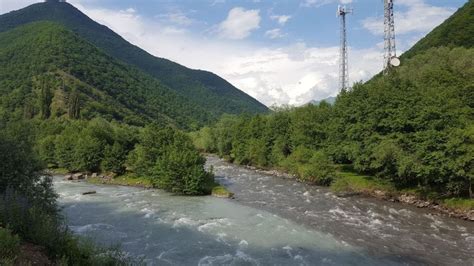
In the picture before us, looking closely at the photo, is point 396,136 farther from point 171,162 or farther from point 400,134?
point 171,162

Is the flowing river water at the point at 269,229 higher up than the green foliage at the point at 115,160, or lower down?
lower down

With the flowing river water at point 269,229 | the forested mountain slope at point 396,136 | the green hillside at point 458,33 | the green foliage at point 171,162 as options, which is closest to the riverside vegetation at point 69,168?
the green foliage at point 171,162

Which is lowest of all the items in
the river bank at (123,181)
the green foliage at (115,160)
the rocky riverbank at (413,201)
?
the rocky riverbank at (413,201)

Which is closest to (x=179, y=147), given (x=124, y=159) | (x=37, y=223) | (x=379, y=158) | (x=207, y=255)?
(x=124, y=159)

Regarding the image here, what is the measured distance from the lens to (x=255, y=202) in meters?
53.8

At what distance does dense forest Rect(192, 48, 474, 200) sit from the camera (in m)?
51.0

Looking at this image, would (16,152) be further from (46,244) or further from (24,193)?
(46,244)

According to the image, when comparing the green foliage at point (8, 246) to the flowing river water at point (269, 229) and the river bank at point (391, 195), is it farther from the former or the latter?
the river bank at point (391, 195)

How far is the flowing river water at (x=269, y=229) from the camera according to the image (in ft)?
106

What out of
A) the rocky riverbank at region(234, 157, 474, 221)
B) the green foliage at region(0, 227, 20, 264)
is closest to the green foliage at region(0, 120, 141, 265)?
the green foliage at region(0, 227, 20, 264)

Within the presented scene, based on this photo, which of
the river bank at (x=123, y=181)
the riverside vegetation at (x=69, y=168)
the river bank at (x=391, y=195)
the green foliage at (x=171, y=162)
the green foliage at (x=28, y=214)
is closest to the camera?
the green foliage at (x=28, y=214)

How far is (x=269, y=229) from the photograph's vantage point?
131 feet

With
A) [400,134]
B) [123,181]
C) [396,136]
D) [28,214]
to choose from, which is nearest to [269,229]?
[28,214]

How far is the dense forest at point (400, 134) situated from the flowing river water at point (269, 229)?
648cm
